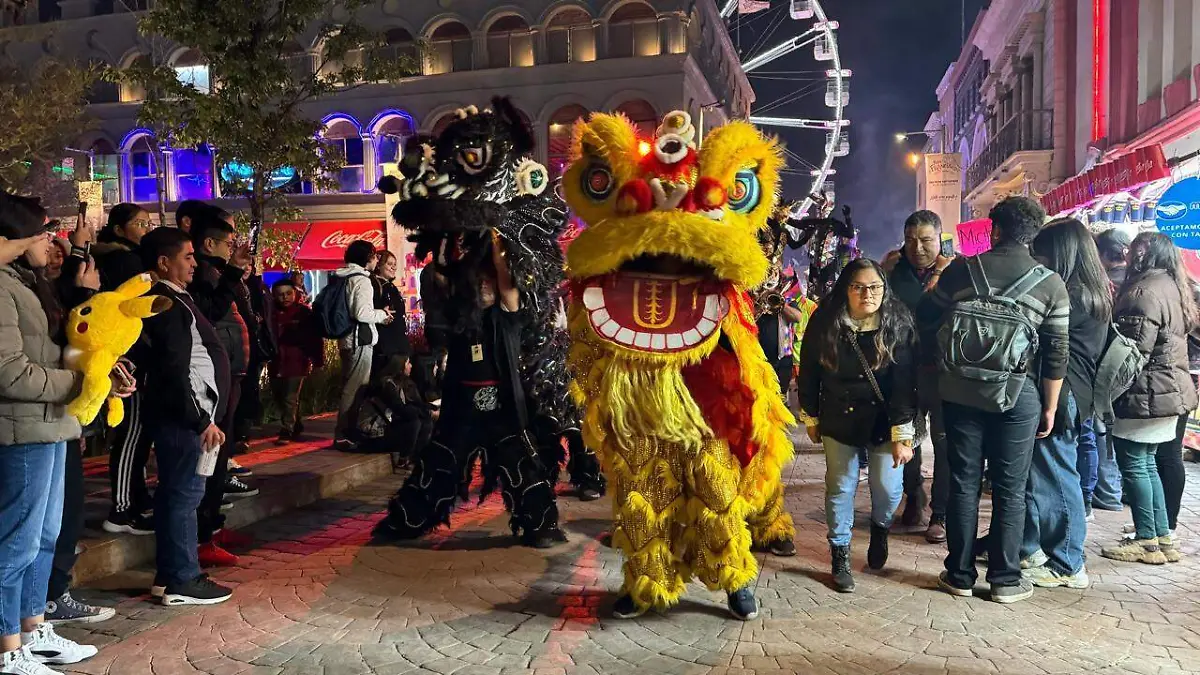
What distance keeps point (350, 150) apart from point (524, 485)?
1861cm

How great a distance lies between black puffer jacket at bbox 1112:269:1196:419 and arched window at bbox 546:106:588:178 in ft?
55.0

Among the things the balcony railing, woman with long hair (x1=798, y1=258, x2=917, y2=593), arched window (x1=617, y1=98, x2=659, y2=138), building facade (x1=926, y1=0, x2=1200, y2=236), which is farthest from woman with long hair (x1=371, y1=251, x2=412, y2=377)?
the balcony railing

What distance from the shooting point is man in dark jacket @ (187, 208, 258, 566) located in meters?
4.71

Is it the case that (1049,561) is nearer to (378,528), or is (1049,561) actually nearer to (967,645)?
(967,645)

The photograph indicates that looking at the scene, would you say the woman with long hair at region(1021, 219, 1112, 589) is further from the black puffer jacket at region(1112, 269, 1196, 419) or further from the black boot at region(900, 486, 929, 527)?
the black boot at region(900, 486, 929, 527)

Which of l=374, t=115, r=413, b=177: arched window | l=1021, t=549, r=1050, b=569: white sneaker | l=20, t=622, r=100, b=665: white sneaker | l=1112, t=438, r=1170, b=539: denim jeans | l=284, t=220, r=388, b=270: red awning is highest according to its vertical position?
l=374, t=115, r=413, b=177: arched window

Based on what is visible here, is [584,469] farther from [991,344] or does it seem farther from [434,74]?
[434,74]

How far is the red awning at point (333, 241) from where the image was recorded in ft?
69.5

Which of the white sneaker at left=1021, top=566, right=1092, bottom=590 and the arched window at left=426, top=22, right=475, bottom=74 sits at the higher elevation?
the arched window at left=426, top=22, right=475, bottom=74

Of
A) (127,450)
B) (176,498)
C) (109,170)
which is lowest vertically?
(176,498)

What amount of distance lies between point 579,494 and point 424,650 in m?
2.84

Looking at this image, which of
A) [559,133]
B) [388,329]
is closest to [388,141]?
[559,133]

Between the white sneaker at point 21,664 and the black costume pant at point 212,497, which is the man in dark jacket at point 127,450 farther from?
the white sneaker at point 21,664

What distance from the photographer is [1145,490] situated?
4.75 meters
